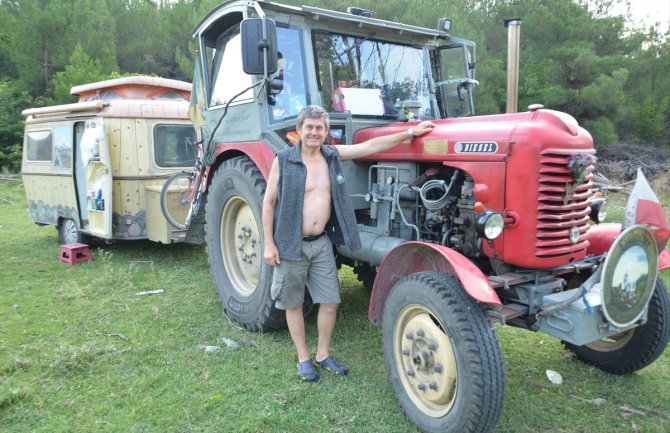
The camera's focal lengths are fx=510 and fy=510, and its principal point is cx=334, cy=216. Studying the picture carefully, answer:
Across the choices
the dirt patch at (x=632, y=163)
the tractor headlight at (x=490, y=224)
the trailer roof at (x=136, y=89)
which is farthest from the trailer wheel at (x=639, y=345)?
the dirt patch at (x=632, y=163)

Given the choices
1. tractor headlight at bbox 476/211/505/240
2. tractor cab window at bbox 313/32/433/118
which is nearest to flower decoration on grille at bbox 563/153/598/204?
tractor headlight at bbox 476/211/505/240

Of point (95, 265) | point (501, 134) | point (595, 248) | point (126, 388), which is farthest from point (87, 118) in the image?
point (595, 248)

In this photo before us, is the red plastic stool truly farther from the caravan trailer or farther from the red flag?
the red flag

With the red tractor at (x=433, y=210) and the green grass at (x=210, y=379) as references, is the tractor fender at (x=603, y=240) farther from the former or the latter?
the green grass at (x=210, y=379)

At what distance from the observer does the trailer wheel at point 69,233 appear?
7117mm

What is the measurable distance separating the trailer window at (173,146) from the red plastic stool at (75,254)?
1.43 m

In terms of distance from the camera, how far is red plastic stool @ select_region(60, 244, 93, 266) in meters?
6.37

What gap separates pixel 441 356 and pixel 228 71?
3.01 meters

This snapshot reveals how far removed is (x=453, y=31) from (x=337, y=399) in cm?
1066

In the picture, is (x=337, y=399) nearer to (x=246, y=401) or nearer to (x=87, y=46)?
(x=246, y=401)

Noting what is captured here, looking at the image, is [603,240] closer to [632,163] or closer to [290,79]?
[290,79]

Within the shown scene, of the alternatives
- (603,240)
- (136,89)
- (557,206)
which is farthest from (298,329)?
(136,89)

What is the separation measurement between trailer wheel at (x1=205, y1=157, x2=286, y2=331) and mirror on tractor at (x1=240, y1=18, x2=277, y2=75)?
0.89 metres

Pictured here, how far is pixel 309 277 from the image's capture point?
11.1 feet
